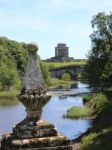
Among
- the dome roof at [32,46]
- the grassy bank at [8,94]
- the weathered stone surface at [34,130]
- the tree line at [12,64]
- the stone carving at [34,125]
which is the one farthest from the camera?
the tree line at [12,64]

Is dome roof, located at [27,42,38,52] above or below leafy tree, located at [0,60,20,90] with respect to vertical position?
above

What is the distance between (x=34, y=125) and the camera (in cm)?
1103

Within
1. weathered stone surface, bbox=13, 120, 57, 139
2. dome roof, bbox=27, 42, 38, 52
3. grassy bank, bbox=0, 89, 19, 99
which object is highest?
dome roof, bbox=27, 42, 38, 52

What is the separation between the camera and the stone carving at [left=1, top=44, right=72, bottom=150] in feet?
35.1

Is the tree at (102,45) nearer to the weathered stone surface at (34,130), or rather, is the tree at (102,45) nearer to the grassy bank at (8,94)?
the weathered stone surface at (34,130)

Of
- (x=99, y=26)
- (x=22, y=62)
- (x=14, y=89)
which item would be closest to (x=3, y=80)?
(x=14, y=89)

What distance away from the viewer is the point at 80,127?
159 feet

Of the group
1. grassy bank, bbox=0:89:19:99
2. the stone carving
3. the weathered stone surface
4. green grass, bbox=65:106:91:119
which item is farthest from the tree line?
the weathered stone surface

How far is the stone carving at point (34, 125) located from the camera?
10703 mm

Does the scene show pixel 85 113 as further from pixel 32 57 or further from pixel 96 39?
pixel 32 57

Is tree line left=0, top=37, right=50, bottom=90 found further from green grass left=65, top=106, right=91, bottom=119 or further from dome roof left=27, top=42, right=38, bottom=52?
dome roof left=27, top=42, right=38, bottom=52

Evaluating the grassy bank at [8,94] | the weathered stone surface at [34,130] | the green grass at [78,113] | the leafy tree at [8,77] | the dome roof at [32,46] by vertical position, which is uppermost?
the dome roof at [32,46]

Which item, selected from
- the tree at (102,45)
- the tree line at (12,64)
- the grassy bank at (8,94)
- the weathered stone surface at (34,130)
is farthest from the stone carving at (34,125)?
the tree line at (12,64)

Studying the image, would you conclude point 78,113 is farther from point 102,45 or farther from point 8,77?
point 8,77
